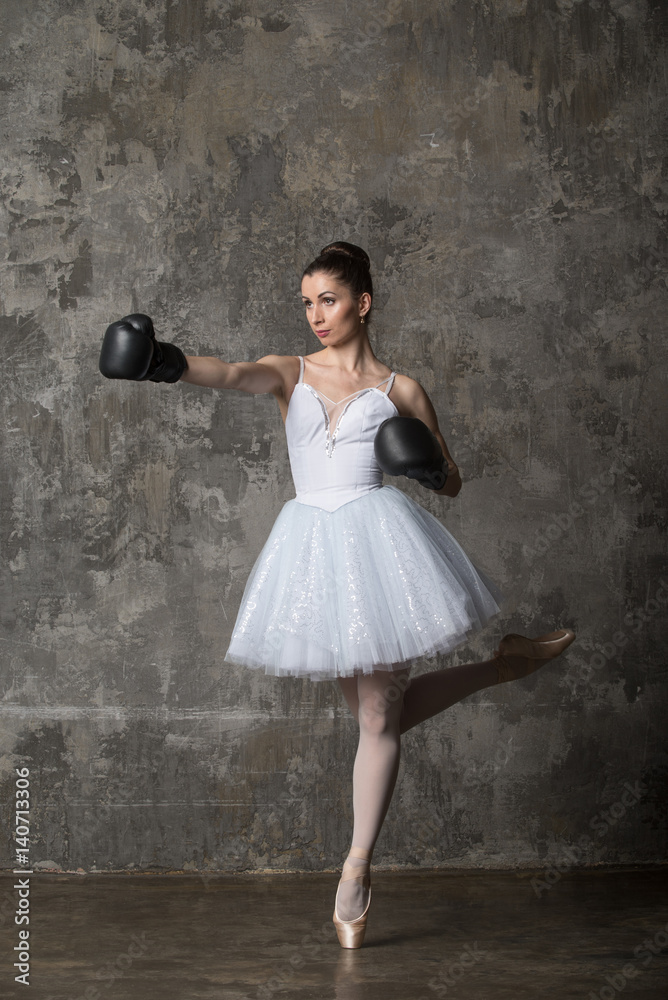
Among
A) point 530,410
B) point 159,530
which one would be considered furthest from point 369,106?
point 159,530

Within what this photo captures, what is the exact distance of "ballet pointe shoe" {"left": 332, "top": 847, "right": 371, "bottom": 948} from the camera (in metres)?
2.29

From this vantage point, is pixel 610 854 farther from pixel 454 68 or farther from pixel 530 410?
pixel 454 68

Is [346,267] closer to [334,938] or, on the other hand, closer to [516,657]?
[516,657]

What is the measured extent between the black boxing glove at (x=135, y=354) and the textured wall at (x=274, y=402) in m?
1.16

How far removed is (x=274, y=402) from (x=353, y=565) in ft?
4.05

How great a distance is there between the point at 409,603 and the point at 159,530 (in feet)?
4.38

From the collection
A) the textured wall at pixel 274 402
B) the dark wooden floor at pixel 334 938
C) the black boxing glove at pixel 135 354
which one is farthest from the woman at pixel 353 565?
the textured wall at pixel 274 402

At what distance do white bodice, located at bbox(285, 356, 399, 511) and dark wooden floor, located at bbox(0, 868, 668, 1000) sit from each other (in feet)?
3.75

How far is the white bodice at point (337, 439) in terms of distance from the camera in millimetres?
2373

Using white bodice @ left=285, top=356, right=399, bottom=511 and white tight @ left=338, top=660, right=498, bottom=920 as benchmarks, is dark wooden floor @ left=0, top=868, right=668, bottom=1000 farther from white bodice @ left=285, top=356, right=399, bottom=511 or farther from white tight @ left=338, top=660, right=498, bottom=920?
white bodice @ left=285, top=356, right=399, bottom=511

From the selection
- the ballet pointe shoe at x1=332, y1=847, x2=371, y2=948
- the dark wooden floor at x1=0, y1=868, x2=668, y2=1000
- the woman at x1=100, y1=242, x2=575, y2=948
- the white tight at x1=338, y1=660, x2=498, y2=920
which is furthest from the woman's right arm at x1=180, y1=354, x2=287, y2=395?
the dark wooden floor at x1=0, y1=868, x2=668, y2=1000

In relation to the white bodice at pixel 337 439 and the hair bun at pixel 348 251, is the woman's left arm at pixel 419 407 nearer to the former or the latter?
the white bodice at pixel 337 439

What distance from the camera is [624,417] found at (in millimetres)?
3346

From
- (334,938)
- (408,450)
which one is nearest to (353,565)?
(408,450)
